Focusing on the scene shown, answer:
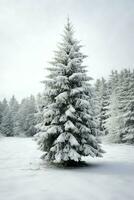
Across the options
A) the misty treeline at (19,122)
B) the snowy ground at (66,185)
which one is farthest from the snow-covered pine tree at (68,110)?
the misty treeline at (19,122)

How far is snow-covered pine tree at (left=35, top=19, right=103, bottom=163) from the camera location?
12.5 metres

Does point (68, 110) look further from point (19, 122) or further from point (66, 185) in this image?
point (19, 122)

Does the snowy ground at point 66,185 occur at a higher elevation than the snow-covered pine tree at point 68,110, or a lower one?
lower

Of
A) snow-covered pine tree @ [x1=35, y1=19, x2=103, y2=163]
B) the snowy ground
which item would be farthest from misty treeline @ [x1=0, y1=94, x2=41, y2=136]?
the snowy ground

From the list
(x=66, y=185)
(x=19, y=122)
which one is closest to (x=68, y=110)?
(x=66, y=185)

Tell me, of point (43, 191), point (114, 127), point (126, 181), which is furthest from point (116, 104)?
point (43, 191)

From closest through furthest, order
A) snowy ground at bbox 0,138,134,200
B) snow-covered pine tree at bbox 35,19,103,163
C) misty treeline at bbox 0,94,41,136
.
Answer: snowy ground at bbox 0,138,134,200 → snow-covered pine tree at bbox 35,19,103,163 → misty treeline at bbox 0,94,41,136

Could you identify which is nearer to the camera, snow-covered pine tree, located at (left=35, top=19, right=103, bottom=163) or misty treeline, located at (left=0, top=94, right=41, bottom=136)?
snow-covered pine tree, located at (left=35, top=19, right=103, bottom=163)

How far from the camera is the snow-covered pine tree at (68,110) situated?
1251cm

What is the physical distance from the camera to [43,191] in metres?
7.59

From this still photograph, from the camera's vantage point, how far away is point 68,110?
42.0 ft

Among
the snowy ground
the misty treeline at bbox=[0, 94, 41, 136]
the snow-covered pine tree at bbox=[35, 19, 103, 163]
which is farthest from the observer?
the misty treeline at bbox=[0, 94, 41, 136]

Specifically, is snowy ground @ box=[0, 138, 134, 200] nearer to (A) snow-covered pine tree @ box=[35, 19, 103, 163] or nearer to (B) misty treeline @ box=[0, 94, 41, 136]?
(A) snow-covered pine tree @ box=[35, 19, 103, 163]

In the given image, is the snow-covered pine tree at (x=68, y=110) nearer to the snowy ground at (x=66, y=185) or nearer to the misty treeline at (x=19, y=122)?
the snowy ground at (x=66, y=185)
